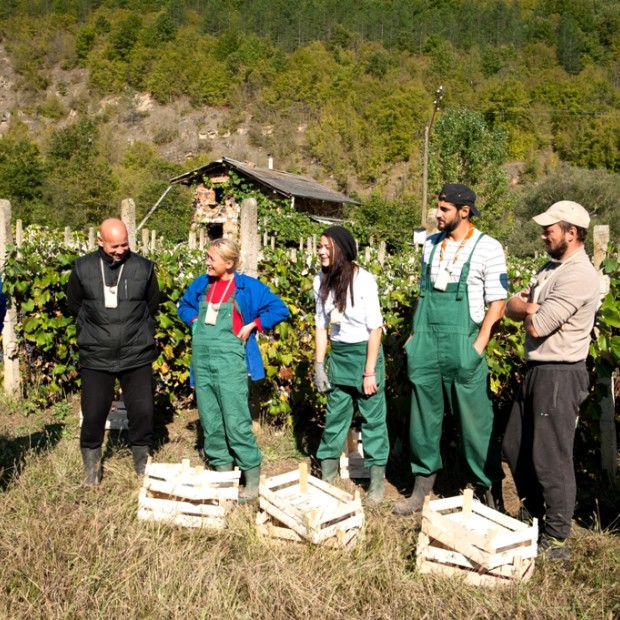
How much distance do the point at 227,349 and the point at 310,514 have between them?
1.22 metres

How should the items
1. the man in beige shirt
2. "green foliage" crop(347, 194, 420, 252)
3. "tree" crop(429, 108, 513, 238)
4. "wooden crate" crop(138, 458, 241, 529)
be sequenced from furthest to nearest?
"tree" crop(429, 108, 513, 238) < "green foliage" crop(347, 194, 420, 252) < "wooden crate" crop(138, 458, 241, 529) < the man in beige shirt

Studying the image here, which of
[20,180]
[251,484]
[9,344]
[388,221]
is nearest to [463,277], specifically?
[251,484]

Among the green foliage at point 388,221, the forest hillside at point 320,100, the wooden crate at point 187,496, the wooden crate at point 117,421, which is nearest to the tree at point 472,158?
the forest hillside at point 320,100

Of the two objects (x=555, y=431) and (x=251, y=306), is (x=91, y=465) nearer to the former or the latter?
(x=251, y=306)

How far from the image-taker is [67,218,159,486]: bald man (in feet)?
13.1

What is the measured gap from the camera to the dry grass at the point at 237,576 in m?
2.69

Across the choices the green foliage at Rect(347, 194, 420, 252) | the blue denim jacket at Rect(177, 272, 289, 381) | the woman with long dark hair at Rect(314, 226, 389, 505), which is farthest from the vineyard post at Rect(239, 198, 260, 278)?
the green foliage at Rect(347, 194, 420, 252)

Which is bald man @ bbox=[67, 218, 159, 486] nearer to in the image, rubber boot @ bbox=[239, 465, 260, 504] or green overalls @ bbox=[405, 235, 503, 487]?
rubber boot @ bbox=[239, 465, 260, 504]

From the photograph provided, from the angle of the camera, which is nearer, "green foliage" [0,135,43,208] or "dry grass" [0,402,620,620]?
"dry grass" [0,402,620,620]

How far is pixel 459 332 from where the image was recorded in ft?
11.5

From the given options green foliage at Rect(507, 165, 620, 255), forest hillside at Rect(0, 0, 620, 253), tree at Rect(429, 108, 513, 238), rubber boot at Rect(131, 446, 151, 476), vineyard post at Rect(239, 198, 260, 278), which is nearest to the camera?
rubber boot at Rect(131, 446, 151, 476)

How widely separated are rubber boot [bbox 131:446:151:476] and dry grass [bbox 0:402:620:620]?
24.6 inches

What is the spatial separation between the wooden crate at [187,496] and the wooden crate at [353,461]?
3.13 feet

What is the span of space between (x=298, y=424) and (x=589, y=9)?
400 ft
